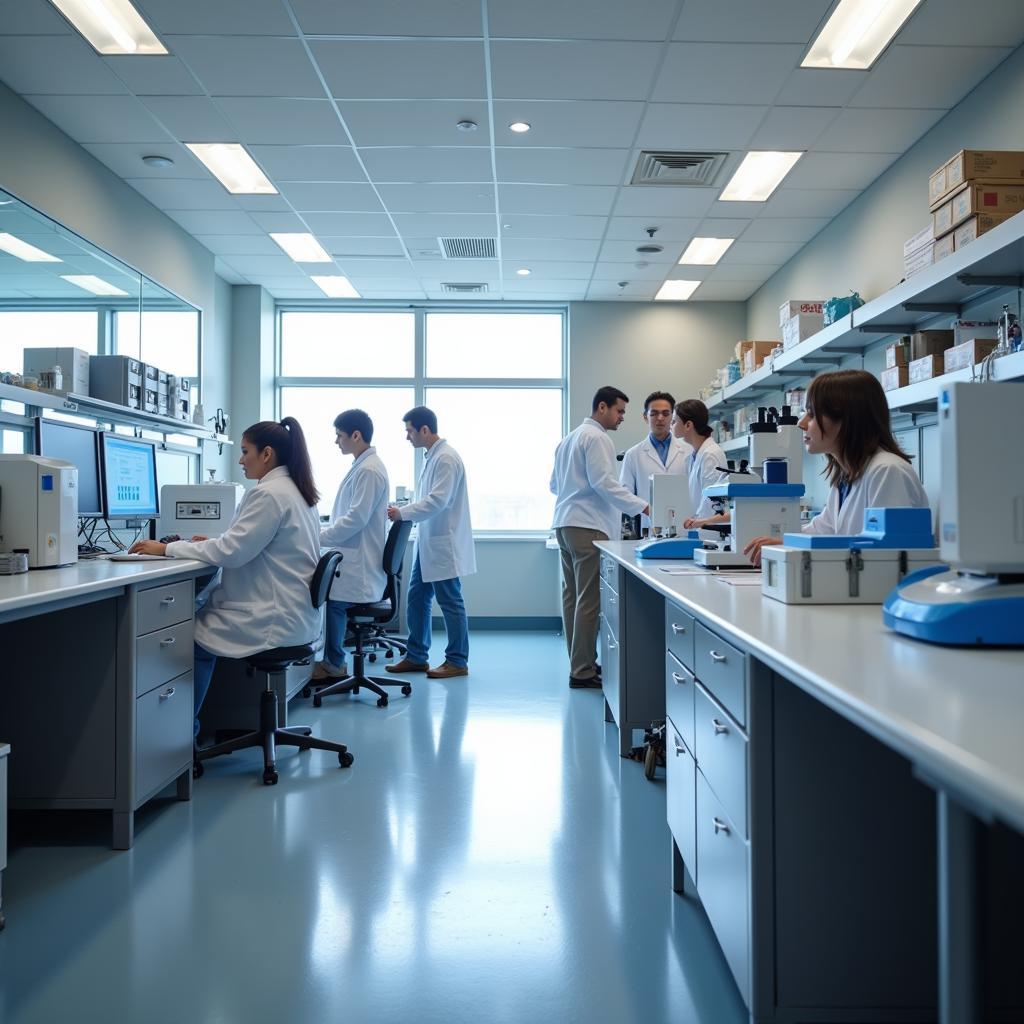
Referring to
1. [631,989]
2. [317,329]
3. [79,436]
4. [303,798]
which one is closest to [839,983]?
[631,989]

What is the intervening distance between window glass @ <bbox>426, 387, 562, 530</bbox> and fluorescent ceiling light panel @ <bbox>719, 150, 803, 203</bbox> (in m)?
2.77

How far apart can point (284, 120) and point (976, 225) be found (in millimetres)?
2984

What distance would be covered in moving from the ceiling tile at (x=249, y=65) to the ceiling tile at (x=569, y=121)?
0.85m

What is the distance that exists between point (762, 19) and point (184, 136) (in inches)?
107

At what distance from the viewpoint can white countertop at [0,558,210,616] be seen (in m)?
1.79

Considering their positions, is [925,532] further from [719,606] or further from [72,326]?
[72,326]

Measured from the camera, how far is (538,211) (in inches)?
189

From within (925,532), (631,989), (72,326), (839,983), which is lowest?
(631,989)

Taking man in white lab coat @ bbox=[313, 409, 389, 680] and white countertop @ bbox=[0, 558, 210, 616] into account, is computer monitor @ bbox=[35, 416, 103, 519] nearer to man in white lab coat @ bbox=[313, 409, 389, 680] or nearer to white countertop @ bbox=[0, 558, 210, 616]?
white countertop @ bbox=[0, 558, 210, 616]

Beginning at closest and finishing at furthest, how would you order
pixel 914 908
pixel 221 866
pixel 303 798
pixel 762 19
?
pixel 914 908 → pixel 221 866 → pixel 303 798 → pixel 762 19

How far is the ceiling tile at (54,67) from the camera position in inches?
122

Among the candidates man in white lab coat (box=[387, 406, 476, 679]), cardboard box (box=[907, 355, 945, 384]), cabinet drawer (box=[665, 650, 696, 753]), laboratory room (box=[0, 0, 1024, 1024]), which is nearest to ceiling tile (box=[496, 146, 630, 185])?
laboratory room (box=[0, 0, 1024, 1024])

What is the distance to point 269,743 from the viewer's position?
2.88 meters

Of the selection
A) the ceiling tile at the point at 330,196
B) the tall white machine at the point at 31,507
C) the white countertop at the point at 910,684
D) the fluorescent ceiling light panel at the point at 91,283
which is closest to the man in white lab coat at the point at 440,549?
the ceiling tile at the point at 330,196
